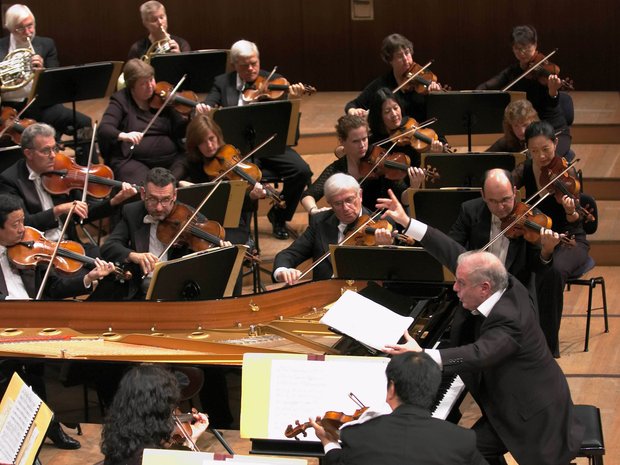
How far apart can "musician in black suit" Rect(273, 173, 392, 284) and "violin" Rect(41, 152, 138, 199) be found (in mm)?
1014

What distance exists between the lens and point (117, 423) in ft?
11.0

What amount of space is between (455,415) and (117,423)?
1.26 meters

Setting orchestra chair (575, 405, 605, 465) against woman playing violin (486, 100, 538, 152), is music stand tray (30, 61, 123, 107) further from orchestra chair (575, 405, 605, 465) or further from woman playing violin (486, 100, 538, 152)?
orchestra chair (575, 405, 605, 465)

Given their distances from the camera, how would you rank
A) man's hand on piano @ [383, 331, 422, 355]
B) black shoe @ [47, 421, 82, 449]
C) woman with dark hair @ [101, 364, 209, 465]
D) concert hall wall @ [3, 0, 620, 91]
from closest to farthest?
1. woman with dark hair @ [101, 364, 209, 465]
2. man's hand on piano @ [383, 331, 422, 355]
3. black shoe @ [47, 421, 82, 449]
4. concert hall wall @ [3, 0, 620, 91]

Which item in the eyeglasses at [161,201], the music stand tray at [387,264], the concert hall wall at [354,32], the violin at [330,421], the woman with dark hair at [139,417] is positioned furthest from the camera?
the concert hall wall at [354,32]

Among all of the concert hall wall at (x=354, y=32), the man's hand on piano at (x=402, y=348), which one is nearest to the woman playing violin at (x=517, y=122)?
the man's hand on piano at (x=402, y=348)

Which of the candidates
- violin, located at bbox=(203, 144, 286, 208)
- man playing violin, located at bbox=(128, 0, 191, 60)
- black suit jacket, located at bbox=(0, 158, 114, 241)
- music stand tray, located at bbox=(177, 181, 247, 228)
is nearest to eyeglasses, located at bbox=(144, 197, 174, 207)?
music stand tray, located at bbox=(177, 181, 247, 228)

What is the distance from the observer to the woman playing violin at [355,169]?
6.02 m

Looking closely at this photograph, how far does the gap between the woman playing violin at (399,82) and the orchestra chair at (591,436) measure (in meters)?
3.11

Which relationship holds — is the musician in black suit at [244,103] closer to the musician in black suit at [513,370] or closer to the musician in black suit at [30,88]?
the musician in black suit at [30,88]

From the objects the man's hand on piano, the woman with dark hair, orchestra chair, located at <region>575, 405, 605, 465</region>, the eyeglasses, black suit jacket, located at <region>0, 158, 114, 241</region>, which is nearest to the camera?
the woman with dark hair

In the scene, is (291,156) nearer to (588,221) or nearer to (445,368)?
(588,221)

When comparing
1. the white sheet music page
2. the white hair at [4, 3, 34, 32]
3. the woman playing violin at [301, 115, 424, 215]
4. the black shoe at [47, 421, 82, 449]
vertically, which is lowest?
the black shoe at [47, 421, 82, 449]

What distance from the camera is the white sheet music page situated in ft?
13.1
